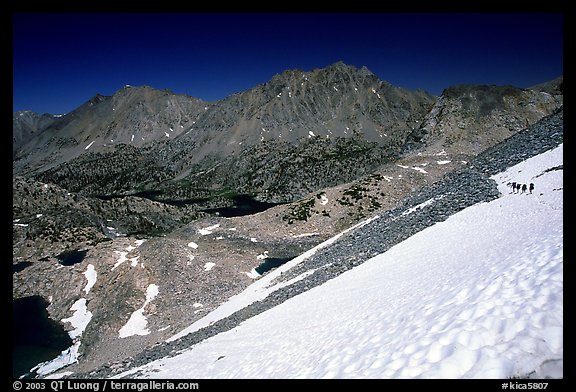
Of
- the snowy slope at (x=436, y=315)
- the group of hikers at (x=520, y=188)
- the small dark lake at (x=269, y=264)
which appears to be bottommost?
the small dark lake at (x=269, y=264)

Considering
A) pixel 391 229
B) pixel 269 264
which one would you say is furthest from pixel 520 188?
pixel 269 264

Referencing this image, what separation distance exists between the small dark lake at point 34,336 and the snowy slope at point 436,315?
1723 inches

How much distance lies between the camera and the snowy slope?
6406mm

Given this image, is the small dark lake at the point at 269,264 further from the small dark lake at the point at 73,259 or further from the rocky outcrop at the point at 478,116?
the rocky outcrop at the point at 478,116

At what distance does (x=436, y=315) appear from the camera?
9016 millimetres

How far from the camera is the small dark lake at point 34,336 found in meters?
52.1

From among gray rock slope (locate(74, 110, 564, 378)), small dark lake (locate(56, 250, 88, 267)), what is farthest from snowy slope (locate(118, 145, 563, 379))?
small dark lake (locate(56, 250, 88, 267))

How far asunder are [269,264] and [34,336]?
133 ft

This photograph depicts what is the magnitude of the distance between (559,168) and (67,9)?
32746mm

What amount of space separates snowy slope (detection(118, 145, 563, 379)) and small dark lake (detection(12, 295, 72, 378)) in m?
43.8

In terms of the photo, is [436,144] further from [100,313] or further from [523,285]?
[523,285]

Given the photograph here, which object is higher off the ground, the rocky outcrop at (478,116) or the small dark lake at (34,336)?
the rocky outcrop at (478,116)

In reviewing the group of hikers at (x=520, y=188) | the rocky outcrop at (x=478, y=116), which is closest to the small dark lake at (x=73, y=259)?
the group of hikers at (x=520, y=188)

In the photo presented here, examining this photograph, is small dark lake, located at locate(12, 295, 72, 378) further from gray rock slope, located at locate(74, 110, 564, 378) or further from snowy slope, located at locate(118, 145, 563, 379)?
snowy slope, located at locate(118, 145, 563, 379)
